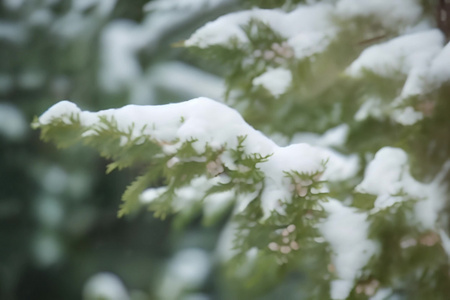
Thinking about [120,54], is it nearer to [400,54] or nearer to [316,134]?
[316,134]

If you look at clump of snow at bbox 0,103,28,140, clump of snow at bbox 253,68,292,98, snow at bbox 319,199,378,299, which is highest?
clump of snow at bbox 253,68,292,98

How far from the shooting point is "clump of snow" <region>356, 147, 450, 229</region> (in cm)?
95

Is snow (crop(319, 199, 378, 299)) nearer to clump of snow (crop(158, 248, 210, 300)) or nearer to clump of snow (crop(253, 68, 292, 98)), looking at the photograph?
clump of snow (crop(253, 68, 292, 98))

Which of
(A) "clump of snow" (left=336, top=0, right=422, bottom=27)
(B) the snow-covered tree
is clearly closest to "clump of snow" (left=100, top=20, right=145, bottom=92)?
(B) the snow-covered tree

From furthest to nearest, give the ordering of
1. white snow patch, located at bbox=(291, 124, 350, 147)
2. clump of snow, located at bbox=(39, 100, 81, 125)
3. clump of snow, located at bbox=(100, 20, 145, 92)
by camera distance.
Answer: clump of snow, located at bbox=(100, 20, 145, 92)
white snow patch, located at bbox=(291, 124, 350, 147)
clump of snow, located at bbox=(39, 100, 81, 125)

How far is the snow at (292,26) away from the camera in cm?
106

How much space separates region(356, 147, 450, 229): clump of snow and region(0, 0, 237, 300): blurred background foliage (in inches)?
46.7

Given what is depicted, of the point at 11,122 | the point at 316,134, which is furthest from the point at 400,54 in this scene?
the point at 11,122

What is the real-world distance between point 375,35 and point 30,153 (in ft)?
5.71

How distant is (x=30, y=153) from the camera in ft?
8.00

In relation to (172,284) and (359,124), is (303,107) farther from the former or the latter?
(172,284)

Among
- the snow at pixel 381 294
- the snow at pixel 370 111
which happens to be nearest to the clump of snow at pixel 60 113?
the snow at pixel 381 294

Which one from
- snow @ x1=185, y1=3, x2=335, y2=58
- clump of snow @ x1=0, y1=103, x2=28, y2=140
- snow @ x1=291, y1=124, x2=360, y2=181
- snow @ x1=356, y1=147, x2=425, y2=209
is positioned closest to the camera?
snow @ x1=356, y1=147, x2=425, y2=209

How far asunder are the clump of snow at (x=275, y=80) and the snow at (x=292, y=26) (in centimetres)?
7
